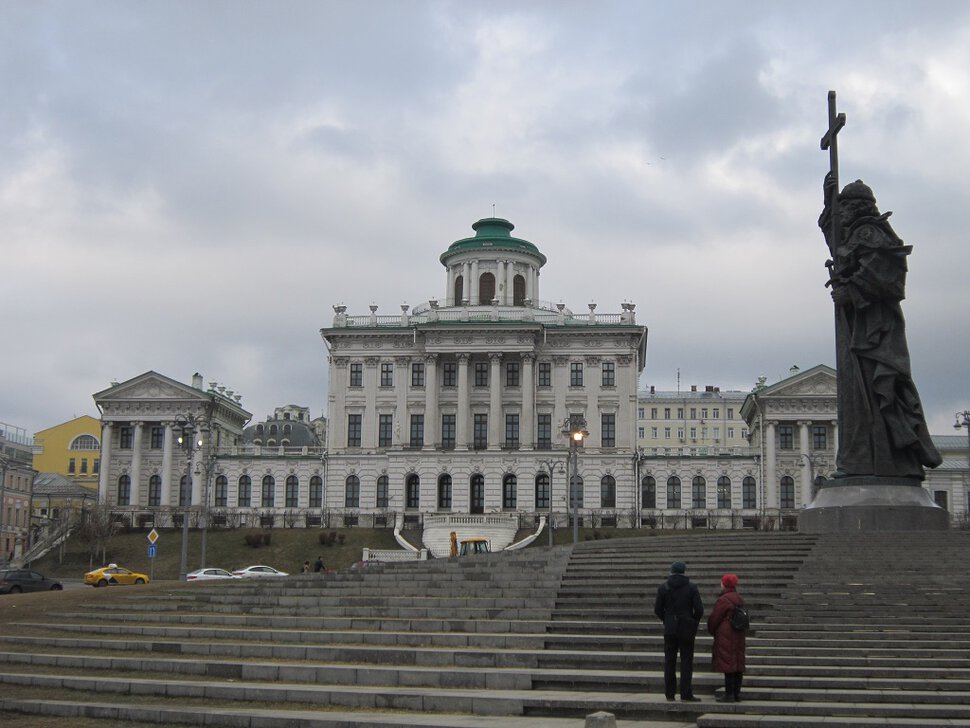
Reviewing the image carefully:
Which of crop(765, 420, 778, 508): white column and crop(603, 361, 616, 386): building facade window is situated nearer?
crop(765, 420, 778, 508): white column

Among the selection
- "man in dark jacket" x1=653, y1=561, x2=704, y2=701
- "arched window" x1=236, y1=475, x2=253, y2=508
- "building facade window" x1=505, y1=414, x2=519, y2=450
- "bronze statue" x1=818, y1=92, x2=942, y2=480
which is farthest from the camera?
"arched window" x1=236, y1=475, x2=253, y2=508

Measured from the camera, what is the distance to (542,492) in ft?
290

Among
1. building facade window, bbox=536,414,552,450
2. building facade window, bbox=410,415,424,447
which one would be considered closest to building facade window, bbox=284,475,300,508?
building facade window, bbox=410,415,424,447

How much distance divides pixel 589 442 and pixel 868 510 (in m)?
59.5

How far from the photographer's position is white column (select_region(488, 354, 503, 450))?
293 feet

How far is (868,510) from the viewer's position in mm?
30531

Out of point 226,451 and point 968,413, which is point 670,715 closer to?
point 968,413

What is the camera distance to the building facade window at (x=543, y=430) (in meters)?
89.9

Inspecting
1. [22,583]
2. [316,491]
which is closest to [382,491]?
[316,491]

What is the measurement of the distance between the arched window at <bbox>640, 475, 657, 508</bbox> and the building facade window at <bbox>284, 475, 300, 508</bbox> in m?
27.3

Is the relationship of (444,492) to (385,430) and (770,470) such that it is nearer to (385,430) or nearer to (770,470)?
(385,430)

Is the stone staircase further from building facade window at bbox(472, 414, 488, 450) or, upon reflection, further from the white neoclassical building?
building facade window at bbox(472, 414, 488, 450)

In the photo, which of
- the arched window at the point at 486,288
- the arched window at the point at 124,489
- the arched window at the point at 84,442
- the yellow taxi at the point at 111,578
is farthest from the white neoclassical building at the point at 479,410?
the arched window at the point at 84,442

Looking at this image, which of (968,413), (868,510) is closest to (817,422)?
(968,413)
